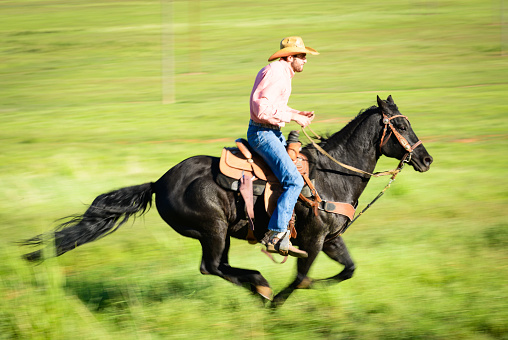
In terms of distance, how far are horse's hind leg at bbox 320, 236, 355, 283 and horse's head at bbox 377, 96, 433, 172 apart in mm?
1096

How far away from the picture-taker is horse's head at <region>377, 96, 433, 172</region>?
22.5 feet

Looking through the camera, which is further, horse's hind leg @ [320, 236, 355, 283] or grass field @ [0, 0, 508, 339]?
horse's hind leg @ [320, 236, 355, 283]

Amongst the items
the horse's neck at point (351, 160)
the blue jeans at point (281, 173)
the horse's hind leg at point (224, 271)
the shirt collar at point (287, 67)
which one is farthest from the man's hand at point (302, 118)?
the horse's hind leg at point (224, 271)

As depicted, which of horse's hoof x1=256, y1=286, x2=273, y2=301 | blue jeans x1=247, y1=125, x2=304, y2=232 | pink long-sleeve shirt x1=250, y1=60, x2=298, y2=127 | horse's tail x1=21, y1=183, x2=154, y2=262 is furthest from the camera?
horse's tail x1=21, y1=183, x2=154, y2=262

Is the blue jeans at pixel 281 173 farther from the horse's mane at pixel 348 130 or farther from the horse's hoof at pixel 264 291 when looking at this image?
the horse's mane at pixel 348 130

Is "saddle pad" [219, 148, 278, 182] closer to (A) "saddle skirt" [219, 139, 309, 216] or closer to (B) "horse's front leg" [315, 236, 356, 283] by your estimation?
(A) "saddle skirt" [219, 139, 309, 216]

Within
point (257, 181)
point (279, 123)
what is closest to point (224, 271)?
point (257, 181)

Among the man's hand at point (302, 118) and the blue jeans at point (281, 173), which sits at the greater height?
the man's hand at point (302, 118)

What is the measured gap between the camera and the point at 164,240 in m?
8.85

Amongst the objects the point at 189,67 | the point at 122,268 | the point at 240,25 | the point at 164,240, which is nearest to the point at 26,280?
the point at 122,268

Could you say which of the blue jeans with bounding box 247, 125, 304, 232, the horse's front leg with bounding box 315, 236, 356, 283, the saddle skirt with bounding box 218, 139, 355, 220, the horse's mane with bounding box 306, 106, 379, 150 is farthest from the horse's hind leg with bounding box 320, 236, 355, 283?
the horse's mane with bounding box 306, 106, 379, 150

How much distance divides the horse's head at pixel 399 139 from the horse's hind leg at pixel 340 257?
1.10m

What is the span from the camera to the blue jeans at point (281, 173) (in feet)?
21.3

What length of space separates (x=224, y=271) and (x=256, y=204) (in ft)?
2.38
